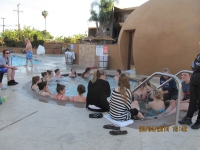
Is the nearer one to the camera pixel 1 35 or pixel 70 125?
pixel 70 125

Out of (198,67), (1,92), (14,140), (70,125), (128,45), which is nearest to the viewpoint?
(14,140)

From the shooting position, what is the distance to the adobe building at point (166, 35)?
27.9ft

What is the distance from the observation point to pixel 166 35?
895cm

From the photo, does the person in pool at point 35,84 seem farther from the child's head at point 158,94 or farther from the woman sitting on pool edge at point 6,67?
the child's head at point 158,94

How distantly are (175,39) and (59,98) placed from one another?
589 cm

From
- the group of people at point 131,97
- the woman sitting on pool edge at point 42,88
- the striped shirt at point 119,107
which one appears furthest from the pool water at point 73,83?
the striped shirt at point 119,107

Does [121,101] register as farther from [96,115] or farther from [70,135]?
[70,135]

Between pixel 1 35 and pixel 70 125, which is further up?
pixel 1 35

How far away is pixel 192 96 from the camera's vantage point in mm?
3662

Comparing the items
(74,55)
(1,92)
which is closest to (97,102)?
(1,92)

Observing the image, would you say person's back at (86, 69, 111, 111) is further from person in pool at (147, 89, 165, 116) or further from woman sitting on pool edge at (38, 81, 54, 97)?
woman sitting on pool edge at (38, 81, 54, 97)

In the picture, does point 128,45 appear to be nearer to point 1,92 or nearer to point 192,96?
point 1,92

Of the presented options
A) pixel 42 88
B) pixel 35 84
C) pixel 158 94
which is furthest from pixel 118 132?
pixel 35 84
